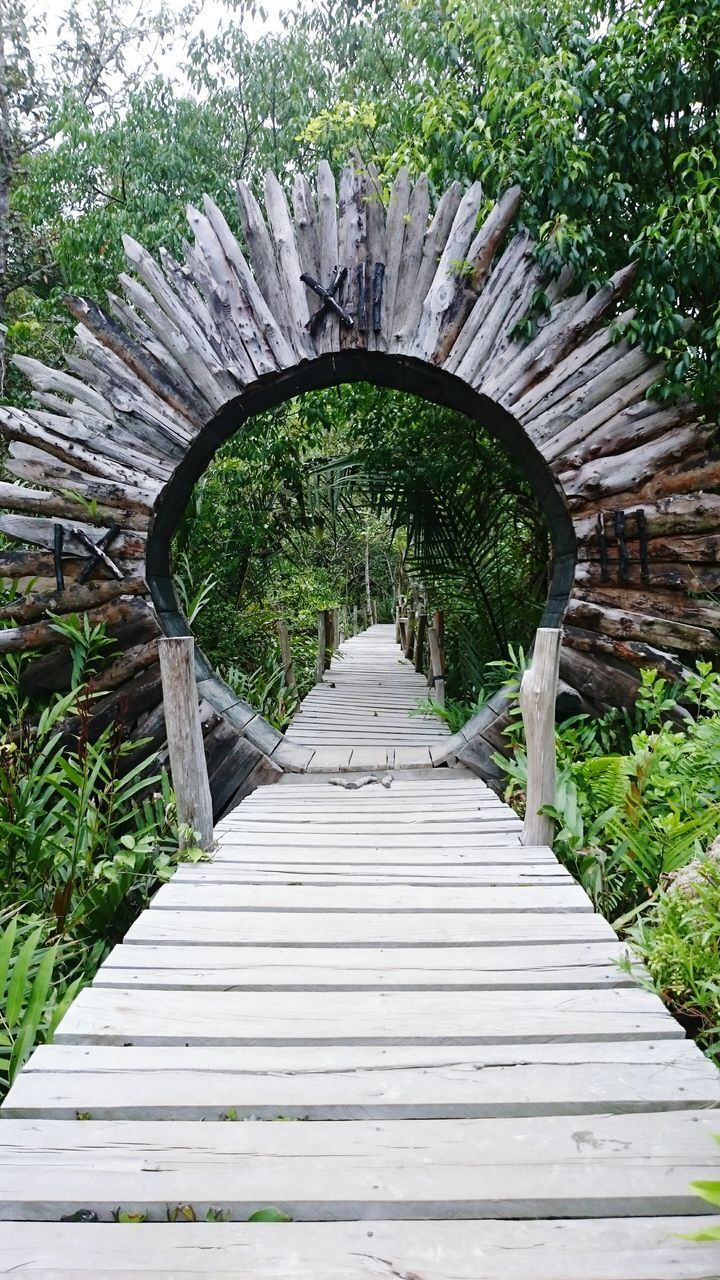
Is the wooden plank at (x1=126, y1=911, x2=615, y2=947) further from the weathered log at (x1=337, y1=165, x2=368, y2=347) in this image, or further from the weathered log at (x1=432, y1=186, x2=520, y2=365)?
the weathered log at (x1=337, y1=165, x2=368, y2=347)

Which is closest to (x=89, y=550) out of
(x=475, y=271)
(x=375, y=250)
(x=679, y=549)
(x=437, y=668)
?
(x=375, y=250)

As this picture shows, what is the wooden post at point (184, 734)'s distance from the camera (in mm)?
3188

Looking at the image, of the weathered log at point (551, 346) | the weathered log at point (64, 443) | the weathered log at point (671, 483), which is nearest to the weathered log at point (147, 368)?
the weathered log at point (64, 443)

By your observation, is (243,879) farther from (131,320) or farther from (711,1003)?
(131,320)

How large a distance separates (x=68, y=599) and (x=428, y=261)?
3024mm

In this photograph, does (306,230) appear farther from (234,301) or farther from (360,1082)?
(360,1082)

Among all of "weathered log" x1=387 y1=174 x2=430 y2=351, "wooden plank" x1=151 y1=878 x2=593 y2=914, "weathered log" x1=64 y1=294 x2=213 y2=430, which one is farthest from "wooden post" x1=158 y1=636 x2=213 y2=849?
"weathered log" x1=387 y1=174 x2=430 y2=351

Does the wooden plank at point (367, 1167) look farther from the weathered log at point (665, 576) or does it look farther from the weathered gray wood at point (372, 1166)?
the weathered log at point (665, 576)

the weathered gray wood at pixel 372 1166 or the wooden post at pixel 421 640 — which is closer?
the weathered gray wood at pixel 372 1166

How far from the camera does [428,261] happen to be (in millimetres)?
4680

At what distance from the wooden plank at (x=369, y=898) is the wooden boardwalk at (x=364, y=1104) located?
1 cm

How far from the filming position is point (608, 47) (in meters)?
4.18

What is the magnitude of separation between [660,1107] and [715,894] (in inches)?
31.0

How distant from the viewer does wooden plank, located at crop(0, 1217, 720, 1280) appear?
1260mm
